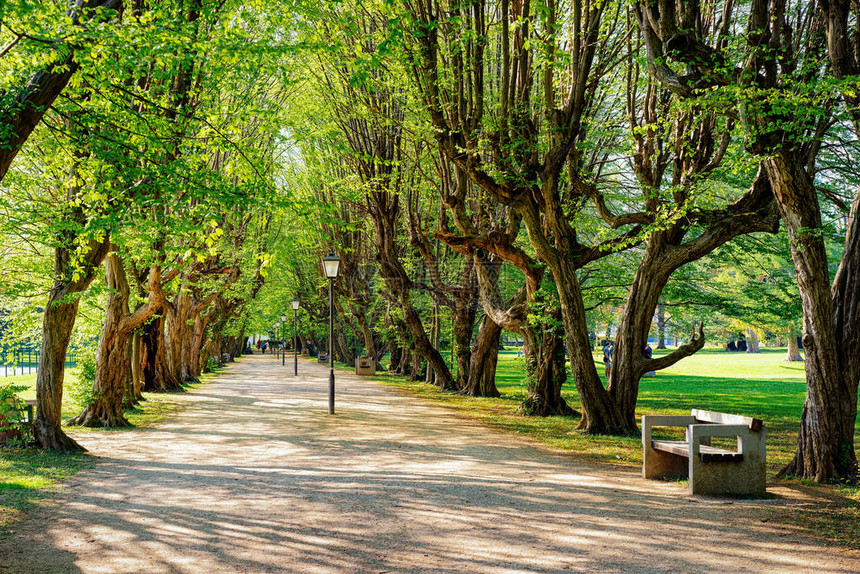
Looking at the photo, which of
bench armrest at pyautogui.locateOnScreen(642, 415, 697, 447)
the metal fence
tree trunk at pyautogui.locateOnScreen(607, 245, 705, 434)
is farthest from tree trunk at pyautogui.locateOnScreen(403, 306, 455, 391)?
bench armrest at pyautogui.locateOnScreen(642, 415, 697, 447)

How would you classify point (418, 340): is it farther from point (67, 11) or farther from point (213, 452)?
point (67, 11)

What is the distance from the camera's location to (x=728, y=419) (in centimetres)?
869

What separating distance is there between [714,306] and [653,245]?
4699 millimetres

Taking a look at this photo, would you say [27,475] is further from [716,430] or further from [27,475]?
[716,430]

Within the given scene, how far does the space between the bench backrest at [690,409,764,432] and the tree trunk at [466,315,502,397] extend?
→ 1294cm

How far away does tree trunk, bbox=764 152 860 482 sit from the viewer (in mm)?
8625

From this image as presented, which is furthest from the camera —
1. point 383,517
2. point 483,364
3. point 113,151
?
point 483,364

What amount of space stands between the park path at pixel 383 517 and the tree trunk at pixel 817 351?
5.21ft

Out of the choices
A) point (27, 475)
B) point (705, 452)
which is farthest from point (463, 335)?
point (27, 475)

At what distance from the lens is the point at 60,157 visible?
990 cm

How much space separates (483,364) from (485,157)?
8220mm

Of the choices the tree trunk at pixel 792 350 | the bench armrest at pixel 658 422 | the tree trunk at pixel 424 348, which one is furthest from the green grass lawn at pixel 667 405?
the tree trunk at pixel 792 350

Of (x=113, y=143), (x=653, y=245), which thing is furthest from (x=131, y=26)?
(x=653, y=245)

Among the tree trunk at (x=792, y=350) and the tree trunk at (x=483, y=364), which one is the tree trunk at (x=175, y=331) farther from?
the tree trunk at (x=792, y=350)
